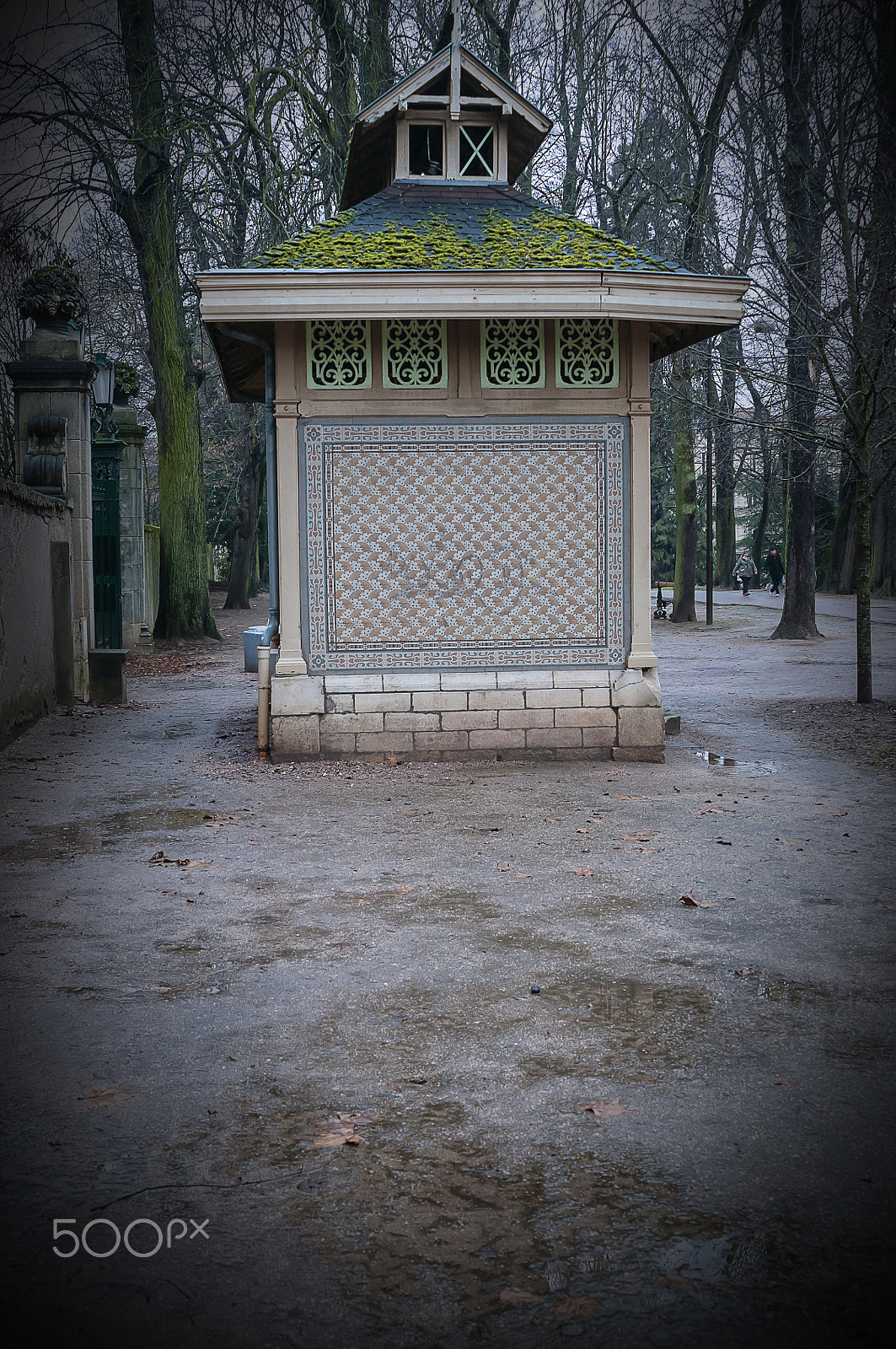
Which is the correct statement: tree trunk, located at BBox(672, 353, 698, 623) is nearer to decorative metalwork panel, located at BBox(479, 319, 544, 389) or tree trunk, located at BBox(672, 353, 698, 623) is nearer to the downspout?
decorative metalwork panel, located at BBox(479, 319, 544, 389)

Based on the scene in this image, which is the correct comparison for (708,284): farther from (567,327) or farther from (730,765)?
(730,765)

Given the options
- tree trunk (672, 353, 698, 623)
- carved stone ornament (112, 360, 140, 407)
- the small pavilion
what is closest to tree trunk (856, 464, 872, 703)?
the small pavilion

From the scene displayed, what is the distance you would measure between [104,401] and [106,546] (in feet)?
6.33

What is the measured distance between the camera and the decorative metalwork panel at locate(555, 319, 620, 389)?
9656 mm

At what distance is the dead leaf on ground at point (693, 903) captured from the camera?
5.55 metres

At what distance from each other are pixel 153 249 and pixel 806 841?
Answer: 16.2 metres

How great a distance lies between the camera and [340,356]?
9555mm

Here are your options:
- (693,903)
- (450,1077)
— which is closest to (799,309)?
(693,903)

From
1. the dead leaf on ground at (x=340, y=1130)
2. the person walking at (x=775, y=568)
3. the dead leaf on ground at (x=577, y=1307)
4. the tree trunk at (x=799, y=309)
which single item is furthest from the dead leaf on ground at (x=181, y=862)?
the person walking at (x=775, y=568)

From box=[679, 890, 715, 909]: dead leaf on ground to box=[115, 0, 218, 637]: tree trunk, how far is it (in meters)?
15.7

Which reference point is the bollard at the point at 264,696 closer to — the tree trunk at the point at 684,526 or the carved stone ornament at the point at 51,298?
the carved stone ornament at the point at 51,298

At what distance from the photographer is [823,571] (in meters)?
38.6

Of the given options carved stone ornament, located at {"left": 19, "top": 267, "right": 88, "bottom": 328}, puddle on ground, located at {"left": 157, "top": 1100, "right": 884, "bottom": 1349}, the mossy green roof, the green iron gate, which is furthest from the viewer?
the green iron gate

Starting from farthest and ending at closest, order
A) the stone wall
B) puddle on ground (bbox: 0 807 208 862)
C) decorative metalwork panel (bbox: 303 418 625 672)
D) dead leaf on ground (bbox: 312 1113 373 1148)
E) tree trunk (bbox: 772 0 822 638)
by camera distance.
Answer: tree trunk (bbox: 772 0 822 638) → the stone wall → decorative metalwork panel (bbox: 303 418 625 672) → puddle on ground (bbox: 0 807 208 862) → dead leaf on ground (bbox: 312 1113 373 1148)
